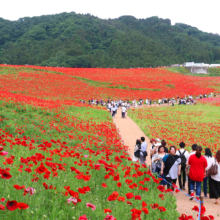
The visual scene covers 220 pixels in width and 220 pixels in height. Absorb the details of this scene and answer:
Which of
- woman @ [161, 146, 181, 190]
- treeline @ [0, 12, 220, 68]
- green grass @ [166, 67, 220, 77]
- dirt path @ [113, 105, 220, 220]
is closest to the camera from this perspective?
dirt path @ [113, 105, 220, 220]

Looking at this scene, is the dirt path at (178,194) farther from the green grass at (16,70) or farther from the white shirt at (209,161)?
the green grass at (16,70)

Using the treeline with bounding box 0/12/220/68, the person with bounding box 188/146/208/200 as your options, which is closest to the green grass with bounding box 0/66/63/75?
the treeline with bounding box 0/12/220/68

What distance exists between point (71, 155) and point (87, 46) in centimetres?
10364

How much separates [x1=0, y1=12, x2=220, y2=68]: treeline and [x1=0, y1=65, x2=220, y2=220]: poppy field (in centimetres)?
3660

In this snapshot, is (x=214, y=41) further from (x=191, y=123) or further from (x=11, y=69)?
(x=191, y=123)

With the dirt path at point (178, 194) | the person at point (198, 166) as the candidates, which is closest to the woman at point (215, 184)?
the dirt path at point (178, 194)

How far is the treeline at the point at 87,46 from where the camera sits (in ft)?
291

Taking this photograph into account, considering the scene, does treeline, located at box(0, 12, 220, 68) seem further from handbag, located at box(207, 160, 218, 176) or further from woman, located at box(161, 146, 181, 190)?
handbag, located at box(207, 160, 218, 176)

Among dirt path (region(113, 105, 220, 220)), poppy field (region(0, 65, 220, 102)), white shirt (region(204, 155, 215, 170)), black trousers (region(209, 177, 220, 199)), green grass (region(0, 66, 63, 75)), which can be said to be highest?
green grass (region(0, 66, 63, 75))

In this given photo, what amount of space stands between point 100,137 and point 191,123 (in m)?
11.7

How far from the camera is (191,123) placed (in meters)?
23.5

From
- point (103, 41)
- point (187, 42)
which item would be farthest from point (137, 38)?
point (187, 42)

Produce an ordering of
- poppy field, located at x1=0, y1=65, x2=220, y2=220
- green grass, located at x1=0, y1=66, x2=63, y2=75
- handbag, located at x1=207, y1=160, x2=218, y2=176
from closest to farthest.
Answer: poppy field, located at x1=0, y1=65, x2=220, y2=220
handbag, located at x1=207, y1=160, x2=218, y2=176
green grass, located at x1=0, y1=66, x2=63, y2=75

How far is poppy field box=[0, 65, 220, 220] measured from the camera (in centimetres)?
419
